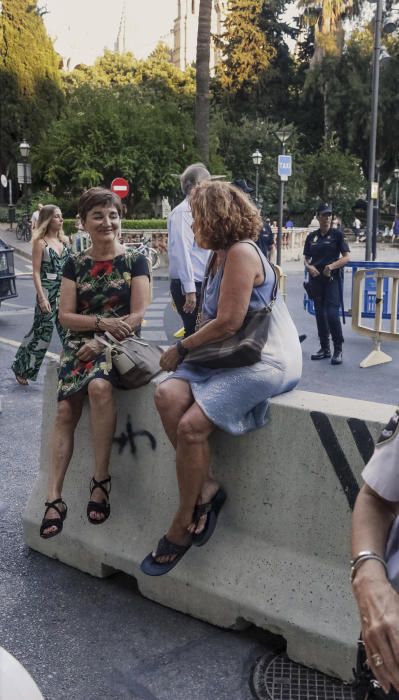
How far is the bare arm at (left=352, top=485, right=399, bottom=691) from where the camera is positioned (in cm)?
153

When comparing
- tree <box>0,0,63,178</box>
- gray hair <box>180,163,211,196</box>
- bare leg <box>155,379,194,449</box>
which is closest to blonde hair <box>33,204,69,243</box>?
gray hair <box>180,163,211,196</box>

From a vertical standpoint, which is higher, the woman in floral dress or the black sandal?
the woman in floral dress

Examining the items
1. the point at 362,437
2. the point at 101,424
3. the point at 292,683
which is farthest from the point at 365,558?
the point at 101,424

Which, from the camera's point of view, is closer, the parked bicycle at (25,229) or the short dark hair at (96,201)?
the short dark hair at (96,201)

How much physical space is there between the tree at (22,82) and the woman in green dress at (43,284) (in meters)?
39.9

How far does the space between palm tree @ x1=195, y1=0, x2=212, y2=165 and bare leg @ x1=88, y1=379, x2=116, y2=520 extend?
22169mm

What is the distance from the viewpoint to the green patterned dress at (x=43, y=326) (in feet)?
25.6

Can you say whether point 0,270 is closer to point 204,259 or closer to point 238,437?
point 204,259

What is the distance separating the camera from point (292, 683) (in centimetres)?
288

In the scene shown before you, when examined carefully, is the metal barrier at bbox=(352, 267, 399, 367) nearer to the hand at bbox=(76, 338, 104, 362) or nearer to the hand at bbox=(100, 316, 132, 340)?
the hand at bbox=(100, 316, 132, 340)

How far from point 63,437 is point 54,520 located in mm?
405

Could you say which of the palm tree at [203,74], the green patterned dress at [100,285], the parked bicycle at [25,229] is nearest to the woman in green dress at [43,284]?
the green patterned dress at [100,285]

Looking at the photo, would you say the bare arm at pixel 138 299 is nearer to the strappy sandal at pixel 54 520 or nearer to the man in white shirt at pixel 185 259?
the strappy sandal at pixel 54 520

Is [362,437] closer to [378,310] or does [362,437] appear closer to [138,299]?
[138,299]
